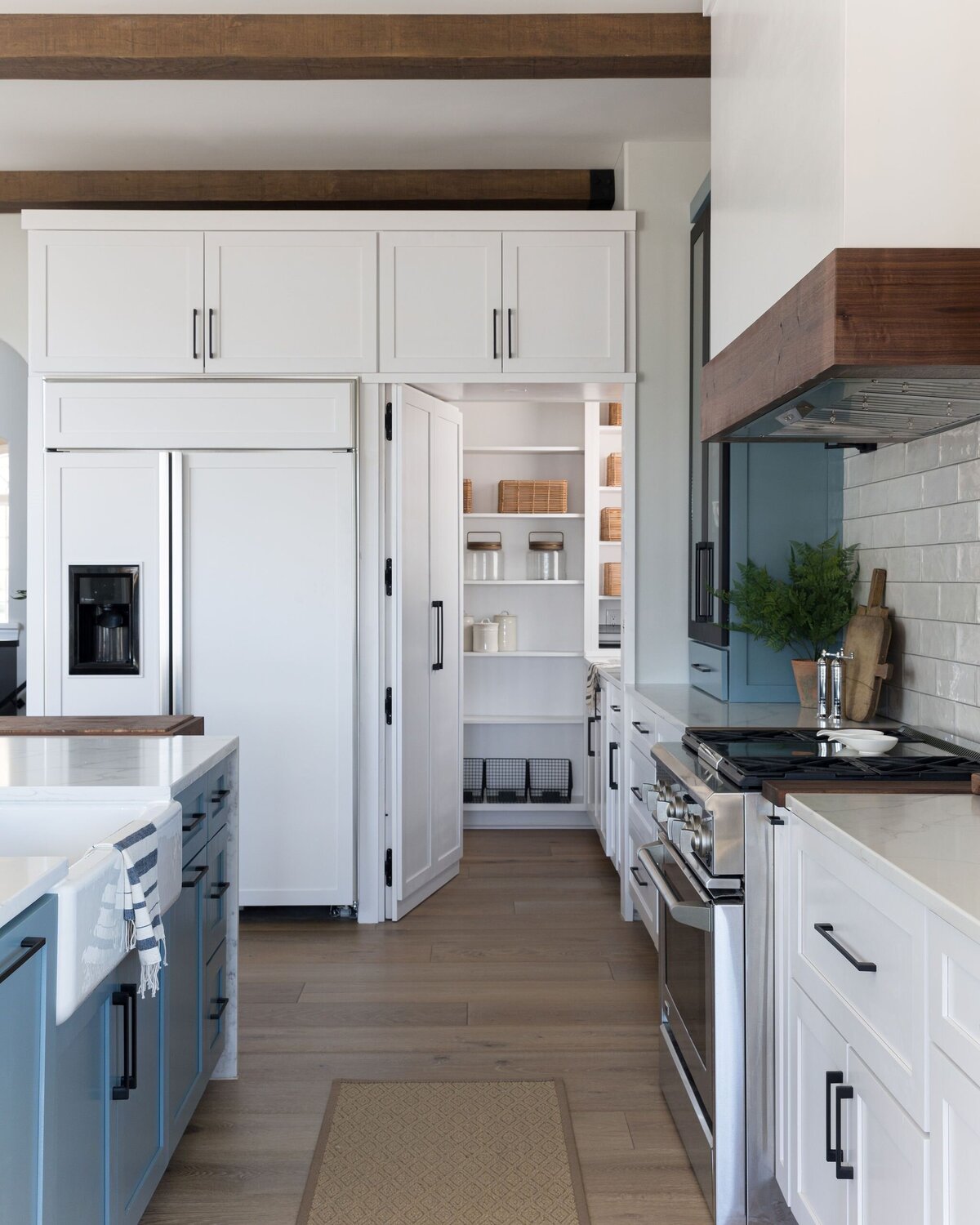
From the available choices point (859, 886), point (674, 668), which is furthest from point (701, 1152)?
point (674, 668)

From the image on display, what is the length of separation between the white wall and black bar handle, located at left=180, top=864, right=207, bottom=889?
2.11 metres

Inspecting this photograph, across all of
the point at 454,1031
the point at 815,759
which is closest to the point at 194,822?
the point at 454,1031

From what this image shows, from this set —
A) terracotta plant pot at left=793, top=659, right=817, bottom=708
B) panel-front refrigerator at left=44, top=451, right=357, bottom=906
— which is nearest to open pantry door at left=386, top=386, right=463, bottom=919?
Answer: panel-front refrigerator at left=44, top=451, right=357, bottom=906

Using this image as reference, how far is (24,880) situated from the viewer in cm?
144

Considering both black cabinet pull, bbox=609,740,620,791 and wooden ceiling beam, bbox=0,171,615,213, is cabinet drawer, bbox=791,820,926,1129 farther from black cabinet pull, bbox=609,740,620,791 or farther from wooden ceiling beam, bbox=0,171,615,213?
wooden ceiling beam, bbox=0,171,615,213

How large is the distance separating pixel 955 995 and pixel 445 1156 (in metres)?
1.54

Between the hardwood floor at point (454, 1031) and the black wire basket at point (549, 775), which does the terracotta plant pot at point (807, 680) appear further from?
the black wire basket at point (549, 775)

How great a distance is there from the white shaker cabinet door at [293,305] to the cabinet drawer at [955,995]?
3243mm

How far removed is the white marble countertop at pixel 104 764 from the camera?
7.11 ft

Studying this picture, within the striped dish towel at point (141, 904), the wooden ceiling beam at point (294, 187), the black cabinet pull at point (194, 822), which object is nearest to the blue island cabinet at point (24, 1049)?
the striped dish towel at point (141, 904)

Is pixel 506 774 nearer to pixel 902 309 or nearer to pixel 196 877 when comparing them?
pixel 196 877

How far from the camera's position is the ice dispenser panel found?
13.3 feet

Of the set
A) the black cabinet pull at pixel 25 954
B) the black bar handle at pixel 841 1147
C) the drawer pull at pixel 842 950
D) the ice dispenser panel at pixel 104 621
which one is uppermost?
the ice dispenser panel at pixel 104 621

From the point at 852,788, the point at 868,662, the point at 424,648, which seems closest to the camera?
the point at 852,788
